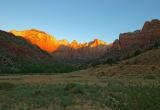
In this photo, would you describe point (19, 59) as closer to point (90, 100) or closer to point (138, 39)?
point (138, 39)

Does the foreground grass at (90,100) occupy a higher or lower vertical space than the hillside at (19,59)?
lower

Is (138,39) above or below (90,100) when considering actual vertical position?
above

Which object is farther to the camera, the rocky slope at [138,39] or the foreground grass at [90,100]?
the rocky slope at [138,39]

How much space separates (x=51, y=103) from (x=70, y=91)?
25.2 ft

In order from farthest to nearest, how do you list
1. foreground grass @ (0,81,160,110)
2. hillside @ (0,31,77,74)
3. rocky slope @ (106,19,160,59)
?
rocky slope @ (106,19,160,59), hillside @ (0,31,77,74), foreground grass @ (0,81,160,110)

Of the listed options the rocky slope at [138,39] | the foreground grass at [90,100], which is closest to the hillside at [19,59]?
the rocky slope at [138,39]

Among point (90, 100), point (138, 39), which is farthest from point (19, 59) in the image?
point (90, 100)

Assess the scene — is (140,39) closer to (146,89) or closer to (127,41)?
(127,41)

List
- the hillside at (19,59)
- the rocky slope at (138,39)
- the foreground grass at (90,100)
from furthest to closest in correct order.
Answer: the rocky slope at (138,39), the hillside at (19,59), the foreground grass at (90,100)

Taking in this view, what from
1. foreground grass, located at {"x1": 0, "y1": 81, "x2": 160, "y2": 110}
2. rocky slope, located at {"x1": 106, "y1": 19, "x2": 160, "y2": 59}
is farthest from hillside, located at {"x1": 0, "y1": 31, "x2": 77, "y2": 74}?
foreground grass, located at {"x1": 0, "y1": 81, "x2": 160, "y2": 110}

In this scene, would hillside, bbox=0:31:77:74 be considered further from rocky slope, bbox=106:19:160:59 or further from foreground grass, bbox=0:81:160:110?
foreground grass, bbox=0:81:160:110

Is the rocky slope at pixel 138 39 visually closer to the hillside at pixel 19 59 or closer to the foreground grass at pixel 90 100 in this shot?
the hillside at pixel 19 59

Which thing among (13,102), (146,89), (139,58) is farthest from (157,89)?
(139,58)

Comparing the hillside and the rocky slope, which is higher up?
the rocky slope
